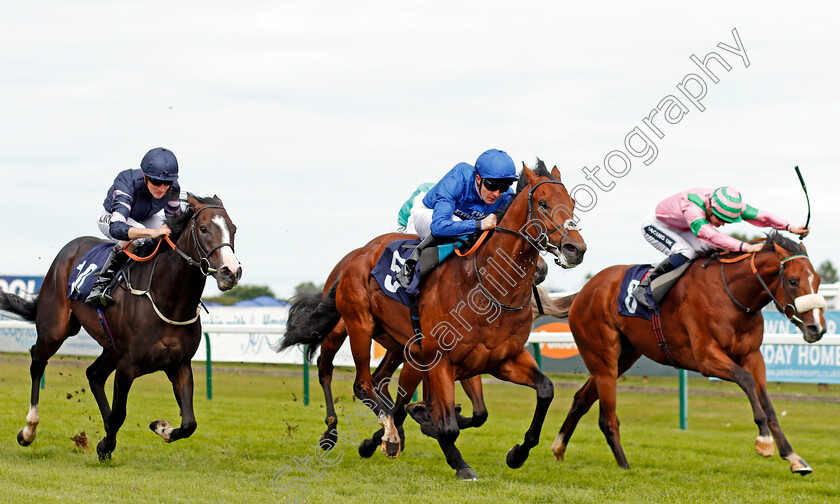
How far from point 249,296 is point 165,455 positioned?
2490cm

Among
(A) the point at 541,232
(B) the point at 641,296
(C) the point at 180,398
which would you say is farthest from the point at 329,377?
(A) the point at 541,232

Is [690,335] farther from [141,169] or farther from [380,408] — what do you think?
[141,169]

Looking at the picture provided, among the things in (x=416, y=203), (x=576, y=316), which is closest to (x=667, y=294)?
(x=576, y=316)

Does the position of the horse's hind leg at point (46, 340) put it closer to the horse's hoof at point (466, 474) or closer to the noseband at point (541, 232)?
the horse's hoof at point (466, 474)

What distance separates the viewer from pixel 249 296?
30.8 m

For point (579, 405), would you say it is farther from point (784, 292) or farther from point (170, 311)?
point (170, 311)

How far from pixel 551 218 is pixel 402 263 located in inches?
56.0

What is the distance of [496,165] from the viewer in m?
5.11

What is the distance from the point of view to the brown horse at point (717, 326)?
5.58 meters

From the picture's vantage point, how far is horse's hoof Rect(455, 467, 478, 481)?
5074 millimetres

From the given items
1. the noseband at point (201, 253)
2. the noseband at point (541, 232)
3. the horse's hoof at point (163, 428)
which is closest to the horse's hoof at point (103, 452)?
the horse's hoof at point (163, 428)

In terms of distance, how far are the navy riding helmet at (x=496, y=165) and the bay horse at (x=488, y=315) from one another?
0.11 meters

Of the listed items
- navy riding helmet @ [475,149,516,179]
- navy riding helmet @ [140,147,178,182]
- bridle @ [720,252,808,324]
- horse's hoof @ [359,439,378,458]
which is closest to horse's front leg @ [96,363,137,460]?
navy riding helmet @ [140,147,178,182]

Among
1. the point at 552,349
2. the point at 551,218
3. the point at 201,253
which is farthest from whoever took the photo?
the point at 552,349
